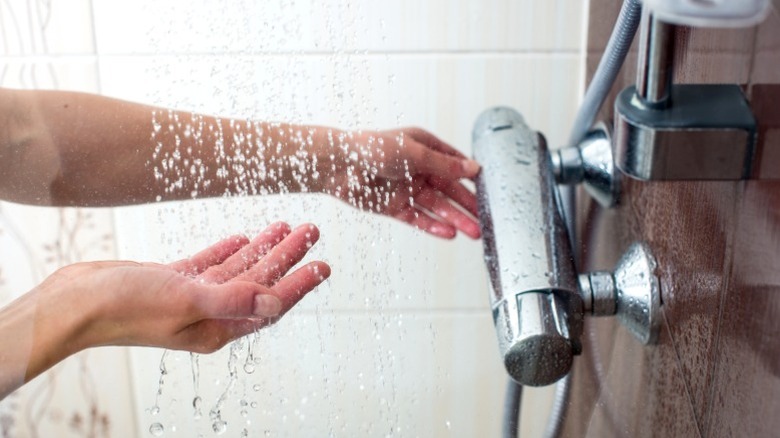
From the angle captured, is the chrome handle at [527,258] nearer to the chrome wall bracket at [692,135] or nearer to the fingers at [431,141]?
the fingers at [431,141]

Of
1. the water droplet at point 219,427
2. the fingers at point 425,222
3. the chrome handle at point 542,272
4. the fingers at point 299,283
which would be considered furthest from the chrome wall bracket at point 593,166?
the water droplet at point 219,427

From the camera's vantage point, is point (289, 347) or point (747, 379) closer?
point (747, 379)

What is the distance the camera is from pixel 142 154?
65 centimetres

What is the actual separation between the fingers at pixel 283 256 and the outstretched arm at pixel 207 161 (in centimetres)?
4

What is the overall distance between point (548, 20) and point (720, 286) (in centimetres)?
39

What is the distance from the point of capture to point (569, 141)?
2.40ft

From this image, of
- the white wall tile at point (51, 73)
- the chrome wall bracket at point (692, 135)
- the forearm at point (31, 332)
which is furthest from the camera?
the white wall tile at point (51, 73)

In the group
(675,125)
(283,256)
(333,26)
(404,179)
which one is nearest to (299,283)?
(283,256)

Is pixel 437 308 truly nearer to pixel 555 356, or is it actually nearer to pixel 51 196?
pixel 555 356

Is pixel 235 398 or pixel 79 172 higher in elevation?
pixel 79 172

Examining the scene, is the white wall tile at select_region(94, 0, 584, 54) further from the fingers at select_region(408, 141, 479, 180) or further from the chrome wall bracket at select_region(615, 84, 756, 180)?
the chrome wall bracket at select_region(615, 84, 756, 180)

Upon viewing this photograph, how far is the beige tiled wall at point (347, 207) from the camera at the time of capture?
0.69m

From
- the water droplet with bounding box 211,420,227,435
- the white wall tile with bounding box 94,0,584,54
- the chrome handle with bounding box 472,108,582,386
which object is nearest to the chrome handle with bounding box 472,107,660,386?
the chrome handle with bounding box 472,108,582,386

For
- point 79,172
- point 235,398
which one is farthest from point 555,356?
point 79,172
